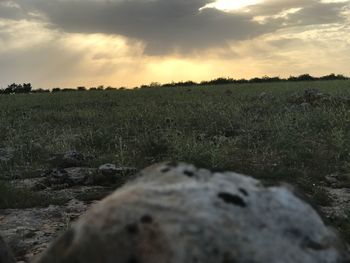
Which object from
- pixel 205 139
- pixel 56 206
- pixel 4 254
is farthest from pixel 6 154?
pixel 4 254

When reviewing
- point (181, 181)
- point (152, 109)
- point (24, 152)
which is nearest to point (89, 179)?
point (24, 152)

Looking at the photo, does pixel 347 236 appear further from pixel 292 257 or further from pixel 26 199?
pixel 26 199

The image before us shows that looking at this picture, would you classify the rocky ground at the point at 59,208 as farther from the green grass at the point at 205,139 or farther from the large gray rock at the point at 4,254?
the large gray rock at the point at 4,254

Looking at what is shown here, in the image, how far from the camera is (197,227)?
2723 millimetres

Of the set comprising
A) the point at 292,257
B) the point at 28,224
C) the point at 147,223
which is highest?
the point at 147,223

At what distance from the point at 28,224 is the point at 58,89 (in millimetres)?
35987

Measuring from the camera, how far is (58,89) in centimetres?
4222

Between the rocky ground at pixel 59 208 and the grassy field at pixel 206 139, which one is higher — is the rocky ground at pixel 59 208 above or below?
below

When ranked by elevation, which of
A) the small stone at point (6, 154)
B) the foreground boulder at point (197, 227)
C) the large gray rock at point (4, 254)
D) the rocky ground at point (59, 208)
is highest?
the foreground boulder at point (197, 227)

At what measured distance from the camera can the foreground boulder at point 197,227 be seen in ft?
8.84

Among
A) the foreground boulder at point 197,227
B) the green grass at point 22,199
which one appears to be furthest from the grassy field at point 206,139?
the foreground boulder at point 197,227

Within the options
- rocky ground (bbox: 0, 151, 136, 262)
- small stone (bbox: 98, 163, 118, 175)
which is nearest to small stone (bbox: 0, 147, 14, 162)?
rocky ground (bbox: 0, 151, 136, 262)

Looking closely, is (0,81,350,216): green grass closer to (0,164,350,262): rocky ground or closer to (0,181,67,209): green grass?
(0,164,350,262): rocky ground

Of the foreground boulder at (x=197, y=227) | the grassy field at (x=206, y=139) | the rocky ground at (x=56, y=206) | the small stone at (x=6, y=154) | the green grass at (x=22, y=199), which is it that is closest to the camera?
the foreground boulder at (x=197, y=227)
